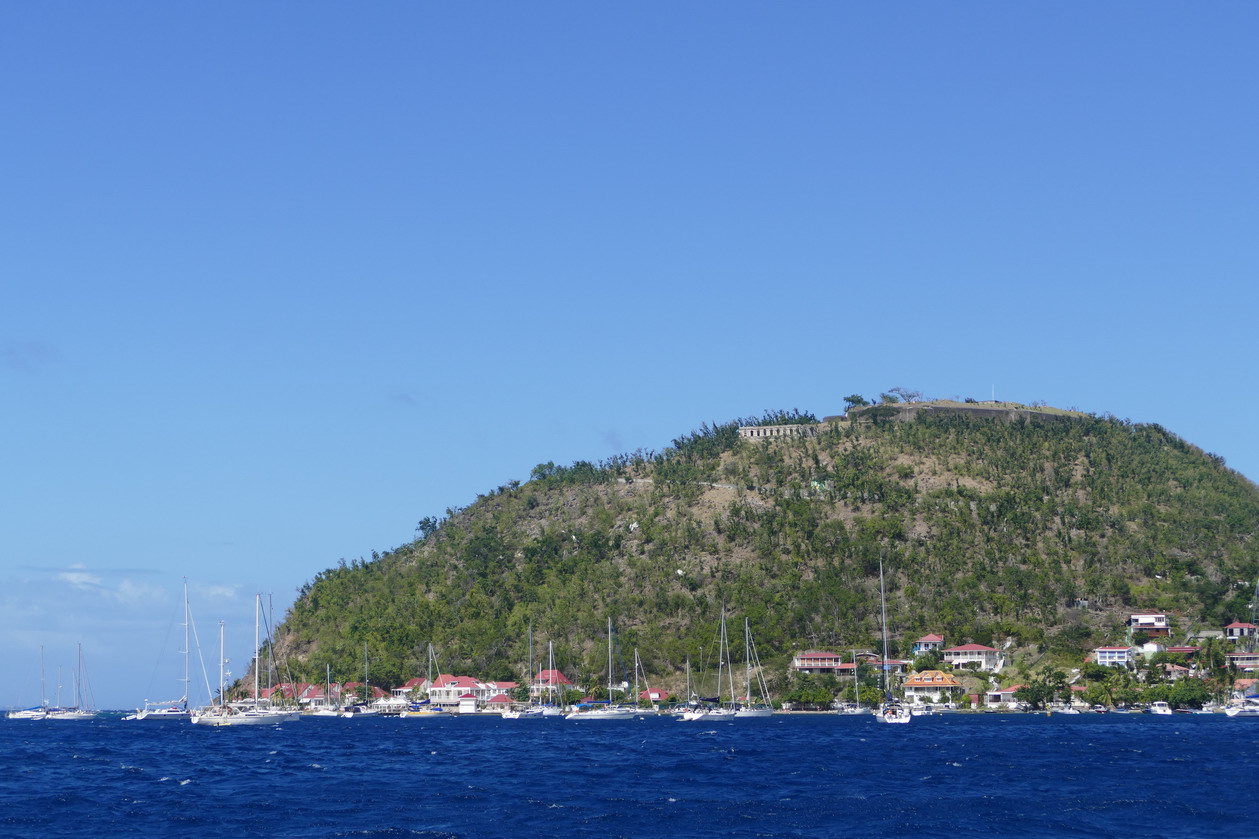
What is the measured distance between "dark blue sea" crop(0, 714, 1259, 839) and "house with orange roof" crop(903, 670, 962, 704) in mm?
42498

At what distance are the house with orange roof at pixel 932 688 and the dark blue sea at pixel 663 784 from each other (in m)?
42.5

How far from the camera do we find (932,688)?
638 feet

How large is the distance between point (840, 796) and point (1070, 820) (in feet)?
48.0

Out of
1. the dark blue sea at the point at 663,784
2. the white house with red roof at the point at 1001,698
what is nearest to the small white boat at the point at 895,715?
the dark blue sea at the point at 663,784

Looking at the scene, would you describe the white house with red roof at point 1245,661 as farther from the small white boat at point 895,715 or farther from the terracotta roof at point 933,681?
the small white boat at point 895,715

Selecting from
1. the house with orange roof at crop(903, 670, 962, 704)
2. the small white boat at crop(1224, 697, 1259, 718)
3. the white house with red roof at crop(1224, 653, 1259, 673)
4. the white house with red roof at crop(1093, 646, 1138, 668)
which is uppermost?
the white house with red roof at crop(1093, 646, 1138, 668)

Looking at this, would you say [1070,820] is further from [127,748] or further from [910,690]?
[910,690]

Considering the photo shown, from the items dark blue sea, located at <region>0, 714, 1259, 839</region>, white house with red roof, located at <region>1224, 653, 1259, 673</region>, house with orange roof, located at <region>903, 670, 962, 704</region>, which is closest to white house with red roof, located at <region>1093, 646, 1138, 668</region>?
white house with red roof, located at <region>1224, 653, 1259, 673</region>

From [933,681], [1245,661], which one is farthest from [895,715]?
[1245,661]

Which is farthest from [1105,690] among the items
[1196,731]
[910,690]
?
[1196,731]

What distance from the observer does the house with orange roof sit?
634 ft

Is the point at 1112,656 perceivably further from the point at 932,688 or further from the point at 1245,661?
the point at 932,688

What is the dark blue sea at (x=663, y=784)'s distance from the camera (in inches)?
2899

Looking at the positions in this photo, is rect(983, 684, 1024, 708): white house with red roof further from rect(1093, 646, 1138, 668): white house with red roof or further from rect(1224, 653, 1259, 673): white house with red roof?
rect(1224, 653, 1259, 673): white house with red roof
